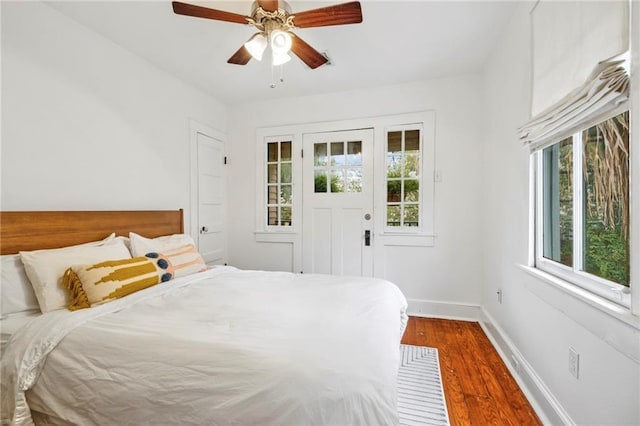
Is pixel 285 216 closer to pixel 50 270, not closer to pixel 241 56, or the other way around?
pixel 241 56

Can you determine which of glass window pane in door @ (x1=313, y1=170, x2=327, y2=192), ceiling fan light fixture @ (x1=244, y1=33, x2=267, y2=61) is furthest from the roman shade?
glass window pane in door @ (x1=313, y1=170, x2=327, y2=192)

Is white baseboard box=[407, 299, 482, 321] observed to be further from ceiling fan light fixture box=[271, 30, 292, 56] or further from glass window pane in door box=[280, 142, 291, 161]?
ceiling fan light fixture box=[271, 30, 292, 56]

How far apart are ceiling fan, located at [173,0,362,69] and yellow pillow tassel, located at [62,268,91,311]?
1.63 m

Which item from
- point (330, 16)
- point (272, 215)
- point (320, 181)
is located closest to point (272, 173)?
point (272, 215)

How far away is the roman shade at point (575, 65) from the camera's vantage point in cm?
101


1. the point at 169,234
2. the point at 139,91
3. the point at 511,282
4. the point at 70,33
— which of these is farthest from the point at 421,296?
the point at 70,33

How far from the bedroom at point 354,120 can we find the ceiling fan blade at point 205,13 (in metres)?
0.57

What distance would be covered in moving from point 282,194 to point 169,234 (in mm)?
1425

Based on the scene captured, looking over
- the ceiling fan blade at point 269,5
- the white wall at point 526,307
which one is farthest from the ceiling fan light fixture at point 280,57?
the white wall at point 526,307

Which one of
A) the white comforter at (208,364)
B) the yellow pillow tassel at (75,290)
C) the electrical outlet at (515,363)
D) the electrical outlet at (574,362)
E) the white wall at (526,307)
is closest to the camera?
the white comforter at (208,364)

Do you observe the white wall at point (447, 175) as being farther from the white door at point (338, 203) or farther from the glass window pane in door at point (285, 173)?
the glass window pane in door at point (285, 173)

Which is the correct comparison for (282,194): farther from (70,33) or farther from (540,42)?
(540,42)

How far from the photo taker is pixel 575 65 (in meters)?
1.27

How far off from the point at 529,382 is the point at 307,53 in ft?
8.47
